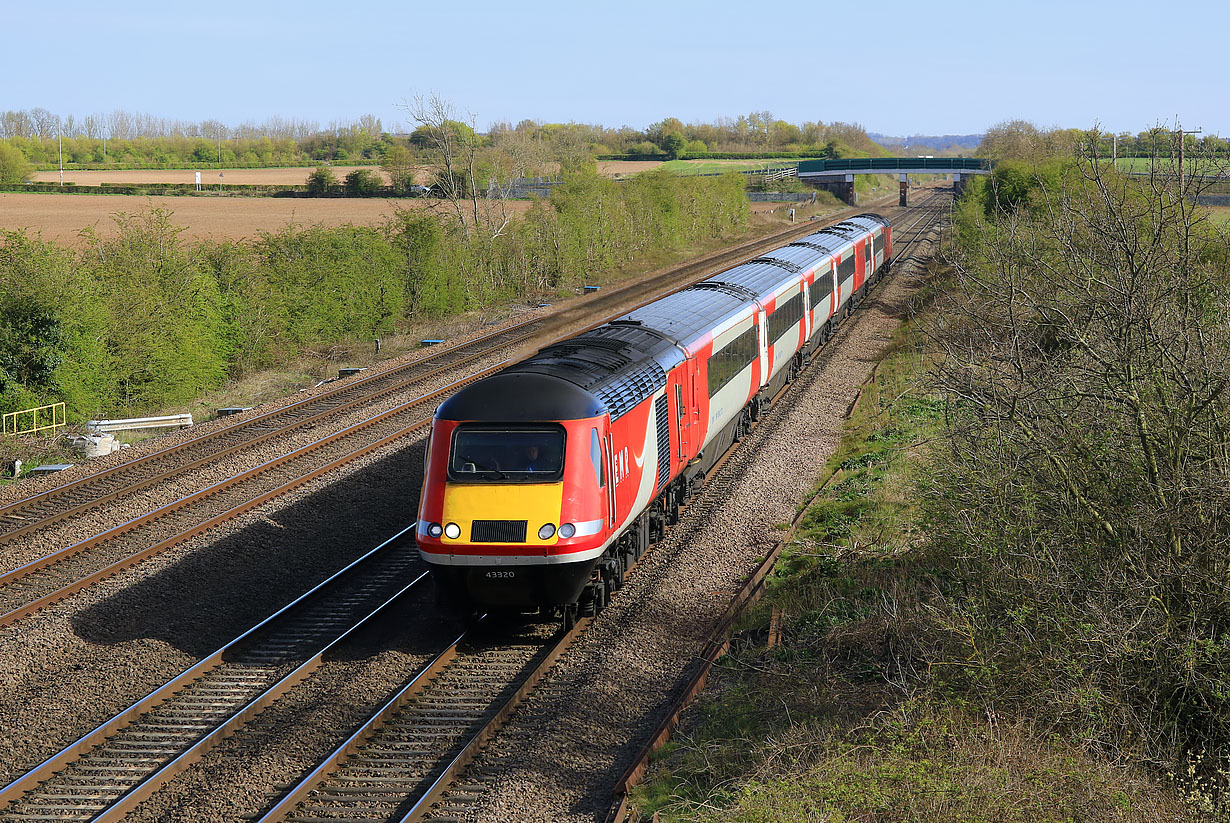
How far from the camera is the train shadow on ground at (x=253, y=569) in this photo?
40.3 feet

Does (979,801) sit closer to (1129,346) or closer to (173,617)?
(1129,346)

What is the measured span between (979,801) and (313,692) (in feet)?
21.5

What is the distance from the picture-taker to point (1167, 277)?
9.85 m

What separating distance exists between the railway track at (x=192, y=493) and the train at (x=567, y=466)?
5810 millimetres

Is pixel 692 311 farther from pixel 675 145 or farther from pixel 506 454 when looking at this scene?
pixel 675 145

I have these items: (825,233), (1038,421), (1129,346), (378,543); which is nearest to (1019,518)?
(1038,421)

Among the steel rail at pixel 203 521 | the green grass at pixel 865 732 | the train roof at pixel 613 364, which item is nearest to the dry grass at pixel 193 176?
the steel rail at pixel 203 521

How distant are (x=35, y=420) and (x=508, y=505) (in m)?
15.5

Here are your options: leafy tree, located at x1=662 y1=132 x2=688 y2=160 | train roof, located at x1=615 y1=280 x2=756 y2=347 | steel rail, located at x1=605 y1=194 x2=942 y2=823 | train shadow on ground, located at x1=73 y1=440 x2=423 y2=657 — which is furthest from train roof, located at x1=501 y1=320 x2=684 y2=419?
leafy tree, located at x1=662 y1=132 x2=688 y2=160

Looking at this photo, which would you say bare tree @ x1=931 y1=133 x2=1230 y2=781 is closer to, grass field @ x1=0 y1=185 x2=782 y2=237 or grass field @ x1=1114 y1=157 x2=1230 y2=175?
grass field @ x1=1114 y1=157 x2=1230 y2=175

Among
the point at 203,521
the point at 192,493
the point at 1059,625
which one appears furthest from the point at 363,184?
the point at 1059,625

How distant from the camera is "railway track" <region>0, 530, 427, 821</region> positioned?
866 centimetres

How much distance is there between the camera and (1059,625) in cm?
872

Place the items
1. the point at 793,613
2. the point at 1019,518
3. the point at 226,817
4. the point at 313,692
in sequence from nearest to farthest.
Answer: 1. the point at 226,817
2. the point at 1019,518
3. the point at 313,692
4. the point at 793,613
